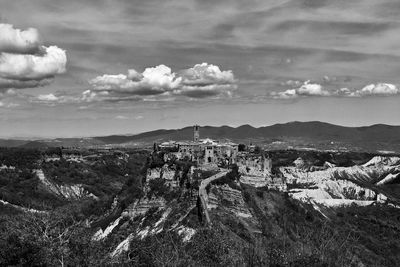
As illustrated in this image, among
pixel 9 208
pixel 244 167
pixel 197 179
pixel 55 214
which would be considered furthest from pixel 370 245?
pixel 9 208

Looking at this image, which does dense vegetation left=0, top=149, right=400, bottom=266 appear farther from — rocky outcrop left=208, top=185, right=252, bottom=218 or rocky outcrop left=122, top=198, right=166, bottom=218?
rocky outcrop left=208, top=185, right=252, bottom=218

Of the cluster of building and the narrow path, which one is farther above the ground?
the cluster of building

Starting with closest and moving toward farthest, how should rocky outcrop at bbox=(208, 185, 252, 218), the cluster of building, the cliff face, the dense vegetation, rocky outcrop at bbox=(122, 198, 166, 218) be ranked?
the dense vegetation → rocky outcrop at bbox=(208, 185, 252, 218) → rocky outcrop at bbox=(122, 198, 166, 218) → the cluster of building → the cliff face

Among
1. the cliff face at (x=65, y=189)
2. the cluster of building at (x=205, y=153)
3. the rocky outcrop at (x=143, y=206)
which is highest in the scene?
the cluster of building at (x=205, y=153)

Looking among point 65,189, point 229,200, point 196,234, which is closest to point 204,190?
point 229,200

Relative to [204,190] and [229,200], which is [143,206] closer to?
[204,190]

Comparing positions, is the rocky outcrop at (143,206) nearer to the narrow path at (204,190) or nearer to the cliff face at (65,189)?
the narrow path at (204,190)

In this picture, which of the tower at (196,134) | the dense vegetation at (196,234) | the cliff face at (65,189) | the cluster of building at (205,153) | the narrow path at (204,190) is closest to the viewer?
the dense vegetation at (196,234)

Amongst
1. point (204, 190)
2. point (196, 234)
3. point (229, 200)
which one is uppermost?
point (204, 190)

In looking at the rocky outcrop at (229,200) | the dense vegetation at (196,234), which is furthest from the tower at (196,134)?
the rocky outcrop at (229,200)

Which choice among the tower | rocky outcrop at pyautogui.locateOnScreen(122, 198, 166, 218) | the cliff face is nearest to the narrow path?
rocky outcrop at pyautogui.locateOnScreen(122, 198, 166, 218)

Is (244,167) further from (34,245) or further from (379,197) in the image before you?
(379,197)
